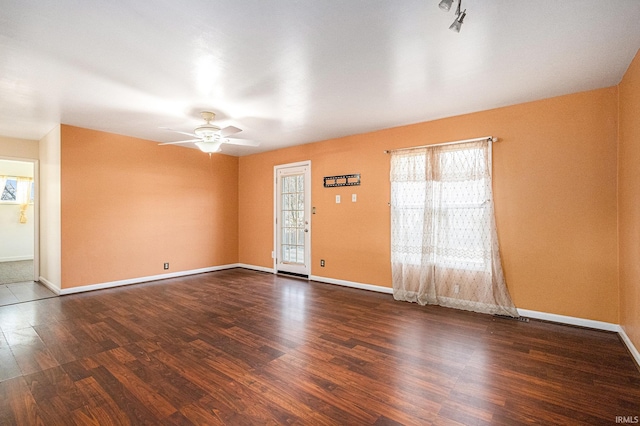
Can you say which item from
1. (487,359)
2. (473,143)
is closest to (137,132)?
(473,143)

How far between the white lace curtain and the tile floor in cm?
532

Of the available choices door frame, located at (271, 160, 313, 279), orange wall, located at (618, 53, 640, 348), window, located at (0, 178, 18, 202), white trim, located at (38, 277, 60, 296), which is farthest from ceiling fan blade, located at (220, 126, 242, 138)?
window, located at (0, 178, 18, 202)

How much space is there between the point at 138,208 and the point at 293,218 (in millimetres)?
2804

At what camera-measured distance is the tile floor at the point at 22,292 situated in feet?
13.7

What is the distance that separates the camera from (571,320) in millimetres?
3203

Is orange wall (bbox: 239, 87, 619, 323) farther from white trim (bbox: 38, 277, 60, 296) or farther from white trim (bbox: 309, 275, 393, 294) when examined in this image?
white trim (bbox: 38, 277, 60, 296)

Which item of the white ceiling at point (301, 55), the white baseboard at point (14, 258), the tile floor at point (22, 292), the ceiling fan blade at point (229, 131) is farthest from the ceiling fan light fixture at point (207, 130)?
the white baseboard at point (14, 258)

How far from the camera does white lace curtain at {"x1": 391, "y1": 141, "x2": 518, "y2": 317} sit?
143 inches

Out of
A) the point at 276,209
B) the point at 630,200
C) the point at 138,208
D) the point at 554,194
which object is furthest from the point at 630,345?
the point at 138,208

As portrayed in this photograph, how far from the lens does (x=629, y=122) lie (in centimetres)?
265

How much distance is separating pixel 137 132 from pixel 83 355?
3607 mm

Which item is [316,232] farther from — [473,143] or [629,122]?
[629,122]

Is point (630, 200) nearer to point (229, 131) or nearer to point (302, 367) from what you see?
point (302, 367)

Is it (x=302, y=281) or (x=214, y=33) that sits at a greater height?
(x=214, y=33)
